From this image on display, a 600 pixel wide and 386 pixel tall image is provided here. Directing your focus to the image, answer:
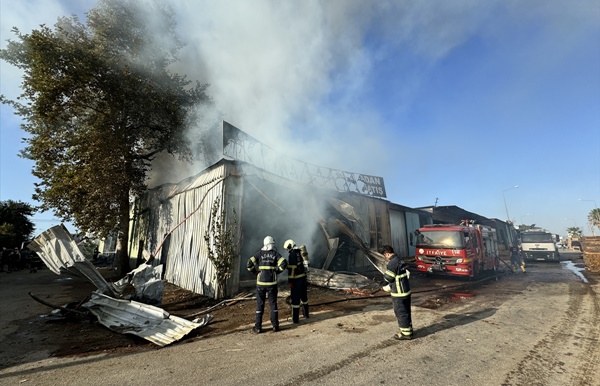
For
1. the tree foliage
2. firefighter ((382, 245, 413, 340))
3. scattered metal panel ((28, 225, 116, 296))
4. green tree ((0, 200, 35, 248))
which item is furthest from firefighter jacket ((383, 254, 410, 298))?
green tree ((0, 200, 35, 248))

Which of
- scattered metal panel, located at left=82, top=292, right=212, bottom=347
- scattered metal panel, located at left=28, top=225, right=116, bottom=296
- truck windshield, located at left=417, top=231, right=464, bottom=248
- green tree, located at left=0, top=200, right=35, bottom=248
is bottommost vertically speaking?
scattered metal panel, located at left=82, top=292, right=212, bottom=347

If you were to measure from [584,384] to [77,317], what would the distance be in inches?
361

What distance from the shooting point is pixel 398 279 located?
4809mm

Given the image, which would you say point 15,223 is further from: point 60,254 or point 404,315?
point 404,315

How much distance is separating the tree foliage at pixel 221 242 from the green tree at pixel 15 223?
77.4 ft

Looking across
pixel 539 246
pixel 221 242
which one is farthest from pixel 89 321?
pixel 539 246

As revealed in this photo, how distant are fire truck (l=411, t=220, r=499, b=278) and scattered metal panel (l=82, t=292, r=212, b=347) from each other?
32.6ft

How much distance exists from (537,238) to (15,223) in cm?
4454

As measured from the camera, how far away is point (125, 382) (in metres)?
3.29

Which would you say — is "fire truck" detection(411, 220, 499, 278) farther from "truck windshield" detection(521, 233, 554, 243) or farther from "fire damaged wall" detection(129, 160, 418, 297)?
"truck windshield" detection(521, 233, 554, 243)

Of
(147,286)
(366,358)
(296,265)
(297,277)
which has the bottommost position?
(366,358)

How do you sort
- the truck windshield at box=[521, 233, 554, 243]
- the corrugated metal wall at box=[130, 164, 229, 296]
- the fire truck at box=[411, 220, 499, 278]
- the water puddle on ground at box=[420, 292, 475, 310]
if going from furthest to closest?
the truck windshield at box=[521, 233, 554, 243] → the fire truck at box=[411, 220, 499, 278] → the corrugated metal wall at box=[130, 164, 229, 296] → the water puddle on ground at box=[420, 292, 475, 310]

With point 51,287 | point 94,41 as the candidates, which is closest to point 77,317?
point 51,287

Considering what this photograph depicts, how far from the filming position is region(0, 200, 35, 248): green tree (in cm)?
2130
